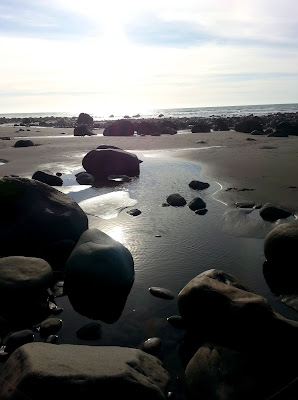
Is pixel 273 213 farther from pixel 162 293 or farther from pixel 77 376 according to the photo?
pixel 77 376

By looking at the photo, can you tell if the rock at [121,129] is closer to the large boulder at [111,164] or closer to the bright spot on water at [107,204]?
the large boulder at [111,164]

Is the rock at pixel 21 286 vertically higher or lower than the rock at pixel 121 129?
lower

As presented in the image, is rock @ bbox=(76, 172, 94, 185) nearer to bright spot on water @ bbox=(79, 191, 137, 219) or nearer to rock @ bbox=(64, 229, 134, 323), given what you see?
bright spot on water @ bbox=(79, 191, 137, 219)

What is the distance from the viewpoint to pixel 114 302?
4.99m

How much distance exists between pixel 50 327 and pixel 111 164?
399 inches

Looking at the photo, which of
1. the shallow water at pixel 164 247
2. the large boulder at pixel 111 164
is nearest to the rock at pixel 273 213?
the shallow water at pixel 164 247

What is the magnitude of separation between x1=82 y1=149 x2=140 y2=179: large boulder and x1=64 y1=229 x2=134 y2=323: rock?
8779mm

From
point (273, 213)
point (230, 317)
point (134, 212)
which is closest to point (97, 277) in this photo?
point (230, 317)

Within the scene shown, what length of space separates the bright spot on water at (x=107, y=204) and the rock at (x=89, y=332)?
14.0 feet

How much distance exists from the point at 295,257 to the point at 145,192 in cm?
599

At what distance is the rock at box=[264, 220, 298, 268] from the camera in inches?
217

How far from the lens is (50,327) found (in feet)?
14.1

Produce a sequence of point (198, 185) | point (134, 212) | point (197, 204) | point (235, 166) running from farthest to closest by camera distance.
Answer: point (235, 166)
point (198, 185)
point (197, 204)
point (134, 212)

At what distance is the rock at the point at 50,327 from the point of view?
13.9ft
